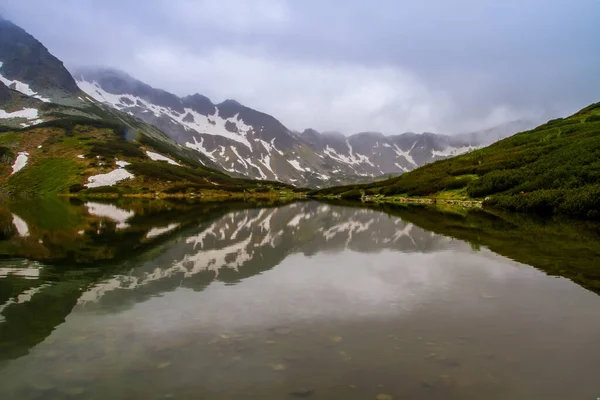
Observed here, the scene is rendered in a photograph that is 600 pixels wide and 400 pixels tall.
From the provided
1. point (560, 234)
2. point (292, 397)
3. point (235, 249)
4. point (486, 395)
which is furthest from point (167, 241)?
point (560, 234)

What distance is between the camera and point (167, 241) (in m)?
29.9

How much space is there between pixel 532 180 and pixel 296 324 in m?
75.3

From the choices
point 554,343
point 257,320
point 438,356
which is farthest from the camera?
point 257,320

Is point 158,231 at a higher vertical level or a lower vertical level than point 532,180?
lower

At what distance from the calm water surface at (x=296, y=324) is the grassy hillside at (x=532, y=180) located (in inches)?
1519

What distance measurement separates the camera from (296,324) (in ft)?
40.8

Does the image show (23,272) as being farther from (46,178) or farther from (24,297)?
(46,178)

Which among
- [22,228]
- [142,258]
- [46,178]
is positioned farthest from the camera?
[46,178]

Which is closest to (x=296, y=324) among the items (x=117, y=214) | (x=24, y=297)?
(x=24, y=297)

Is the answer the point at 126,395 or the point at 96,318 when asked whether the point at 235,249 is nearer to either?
the point at 96,318

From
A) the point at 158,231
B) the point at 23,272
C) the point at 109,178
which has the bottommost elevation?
the point at 23,272

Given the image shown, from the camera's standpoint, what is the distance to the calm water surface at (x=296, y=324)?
8703 millimetres

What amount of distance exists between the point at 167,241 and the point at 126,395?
22546mm

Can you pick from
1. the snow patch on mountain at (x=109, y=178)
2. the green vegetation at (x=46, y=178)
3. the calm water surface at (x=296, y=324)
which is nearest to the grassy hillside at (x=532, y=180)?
the calm water surface at (x=296, y=324)
